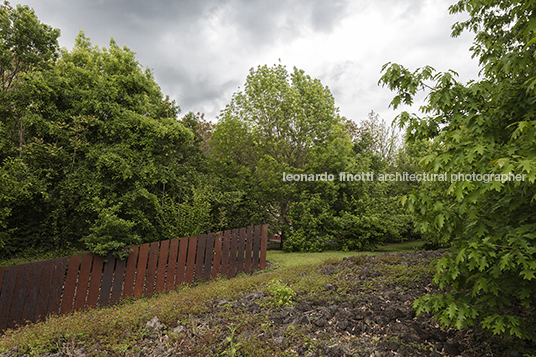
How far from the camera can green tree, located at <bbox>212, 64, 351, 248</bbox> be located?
11.6 metres

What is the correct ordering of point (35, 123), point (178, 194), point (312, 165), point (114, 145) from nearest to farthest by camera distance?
point (35, 123) → point (114, 145) → point (178, 194) → point (312, 165)

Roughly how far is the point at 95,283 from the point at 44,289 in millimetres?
909

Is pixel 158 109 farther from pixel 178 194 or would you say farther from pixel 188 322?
pixel 188 322

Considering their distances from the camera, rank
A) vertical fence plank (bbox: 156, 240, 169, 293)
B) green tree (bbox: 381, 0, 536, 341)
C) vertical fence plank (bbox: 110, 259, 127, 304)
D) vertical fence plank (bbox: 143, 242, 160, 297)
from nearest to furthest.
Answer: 1. green tree (bbox: 381, 0, 536, 341)
2. vertical fence plank (bbox: 110, 259, 127, 304)
3. vertical fence plank (bbox: 143, 242, 160, 297)
4. vertical fence plank (bbox: 156, 240, 169, 293)

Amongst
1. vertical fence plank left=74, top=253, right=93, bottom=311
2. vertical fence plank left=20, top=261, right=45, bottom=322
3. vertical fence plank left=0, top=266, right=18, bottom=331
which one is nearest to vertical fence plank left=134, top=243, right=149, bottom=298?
vertical fence plank left=74, top=253, right=93, bottom=311

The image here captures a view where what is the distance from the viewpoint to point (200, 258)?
724 centimetres

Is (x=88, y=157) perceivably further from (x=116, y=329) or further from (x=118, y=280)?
(x=116, y=329)

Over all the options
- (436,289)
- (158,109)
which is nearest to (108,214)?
(158,109)

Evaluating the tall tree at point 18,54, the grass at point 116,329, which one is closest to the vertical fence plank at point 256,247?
the grass at point 116,329

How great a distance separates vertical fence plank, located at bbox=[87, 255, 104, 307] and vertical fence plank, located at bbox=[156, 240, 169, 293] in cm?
117

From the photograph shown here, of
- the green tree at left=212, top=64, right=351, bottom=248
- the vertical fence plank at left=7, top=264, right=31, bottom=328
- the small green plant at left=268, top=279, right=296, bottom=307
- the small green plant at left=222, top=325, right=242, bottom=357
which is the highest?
the green tree at left=212, top=64, right=351, bottom=248

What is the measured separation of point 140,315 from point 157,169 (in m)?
5.65

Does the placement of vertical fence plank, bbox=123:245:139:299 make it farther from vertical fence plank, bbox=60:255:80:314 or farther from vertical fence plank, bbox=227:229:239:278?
vertical fence plank, bbox=227:229:239:278

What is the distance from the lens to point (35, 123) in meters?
7.84
